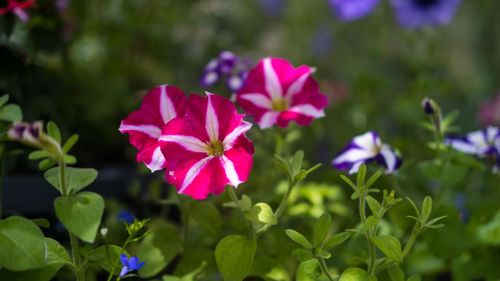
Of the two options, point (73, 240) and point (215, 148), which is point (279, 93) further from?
point (73, 240)

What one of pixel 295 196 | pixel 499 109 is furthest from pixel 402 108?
pixel 499 109

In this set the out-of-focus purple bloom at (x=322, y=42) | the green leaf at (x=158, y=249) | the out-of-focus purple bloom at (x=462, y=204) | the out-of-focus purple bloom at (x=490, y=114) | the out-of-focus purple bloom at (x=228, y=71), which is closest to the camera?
the green leaf at (x=158, y=249)

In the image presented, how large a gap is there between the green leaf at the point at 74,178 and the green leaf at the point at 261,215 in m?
0.14

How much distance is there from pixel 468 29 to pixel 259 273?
1.90 meters

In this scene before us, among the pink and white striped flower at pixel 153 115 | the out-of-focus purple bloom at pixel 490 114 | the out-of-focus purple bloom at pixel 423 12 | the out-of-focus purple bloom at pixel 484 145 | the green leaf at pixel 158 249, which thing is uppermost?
the pink and white striped flower at pixel 153 115

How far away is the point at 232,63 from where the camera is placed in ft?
2.69

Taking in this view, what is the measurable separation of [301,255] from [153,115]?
183 millimetres

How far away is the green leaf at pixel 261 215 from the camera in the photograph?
1.79ft

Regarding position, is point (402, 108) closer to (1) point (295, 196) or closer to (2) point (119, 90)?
(1) point (295, 196)

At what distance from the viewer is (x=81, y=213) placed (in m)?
0.52

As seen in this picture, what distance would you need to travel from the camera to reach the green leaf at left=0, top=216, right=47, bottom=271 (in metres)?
0.50

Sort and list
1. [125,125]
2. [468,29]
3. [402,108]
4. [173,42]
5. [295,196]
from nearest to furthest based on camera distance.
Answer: [125,125], [295,196], [402,108], [173,42], [468,29]

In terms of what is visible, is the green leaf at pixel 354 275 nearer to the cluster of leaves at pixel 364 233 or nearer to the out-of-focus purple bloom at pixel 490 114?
the cluster of leaves at pixel 364 233

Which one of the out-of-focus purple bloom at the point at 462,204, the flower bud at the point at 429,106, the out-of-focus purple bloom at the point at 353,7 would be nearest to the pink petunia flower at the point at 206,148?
the flower bud at the point at 429,106
